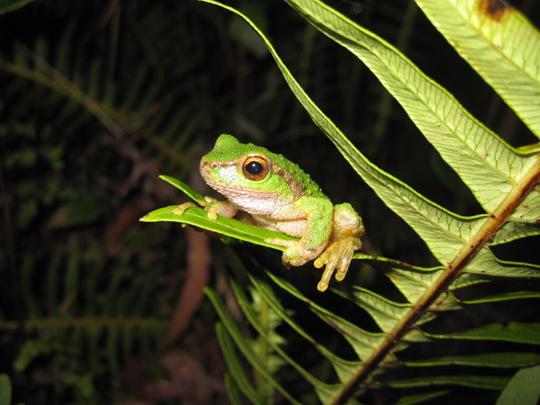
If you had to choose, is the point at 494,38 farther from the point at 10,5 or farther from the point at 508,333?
the point at 10,5

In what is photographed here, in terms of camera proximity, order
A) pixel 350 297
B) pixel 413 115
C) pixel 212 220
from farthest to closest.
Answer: pixel 350 297 → pixel 212 220 → pixel 413 115

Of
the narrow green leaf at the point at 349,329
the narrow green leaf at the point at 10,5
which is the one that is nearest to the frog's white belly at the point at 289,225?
the narrow green leaf at the point at 349,329

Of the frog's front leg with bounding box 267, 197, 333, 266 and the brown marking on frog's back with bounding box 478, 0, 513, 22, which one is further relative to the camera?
the frog's front leg with bounding box 267, 197, 333, 266

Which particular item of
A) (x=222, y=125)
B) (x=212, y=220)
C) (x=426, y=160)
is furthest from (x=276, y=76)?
(x=212, y=220)

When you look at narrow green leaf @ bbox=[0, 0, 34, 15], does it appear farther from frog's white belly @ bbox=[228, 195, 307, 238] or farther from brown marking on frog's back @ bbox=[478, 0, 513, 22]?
brown marking on frog's back @ bbox=[478, 0, 513, 22]

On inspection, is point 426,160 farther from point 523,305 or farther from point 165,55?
point 165,55

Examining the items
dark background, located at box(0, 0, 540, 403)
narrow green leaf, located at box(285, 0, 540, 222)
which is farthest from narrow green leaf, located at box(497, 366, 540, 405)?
dark background, located at box(0, 0, 540, 403)

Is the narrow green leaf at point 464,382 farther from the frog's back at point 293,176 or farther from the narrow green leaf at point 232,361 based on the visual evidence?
the frog's back at point 293,176
